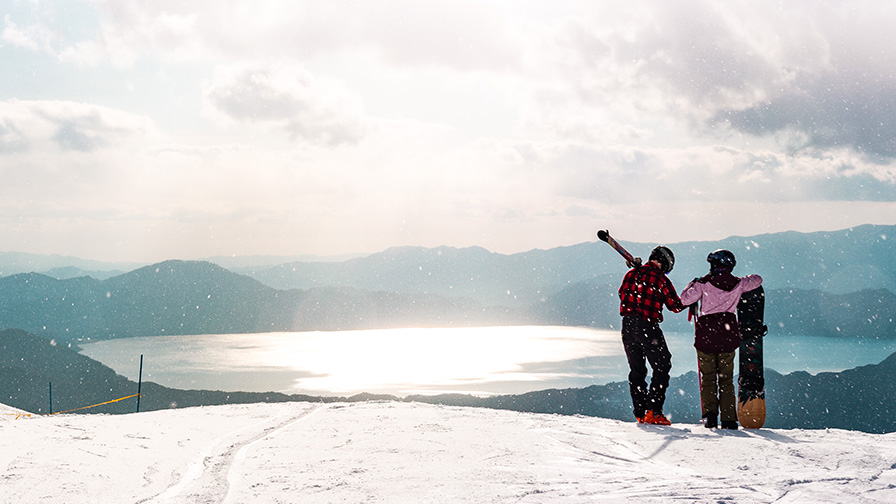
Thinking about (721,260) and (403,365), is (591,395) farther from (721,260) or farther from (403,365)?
(721,260)

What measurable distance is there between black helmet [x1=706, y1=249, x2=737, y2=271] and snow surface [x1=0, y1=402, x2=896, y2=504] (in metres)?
2.05

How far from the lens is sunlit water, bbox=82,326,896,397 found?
105m

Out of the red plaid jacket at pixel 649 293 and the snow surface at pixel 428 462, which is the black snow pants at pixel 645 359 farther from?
the snow surface at pixel 428 462

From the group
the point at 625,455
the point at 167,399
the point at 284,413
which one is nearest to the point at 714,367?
the point at 625,455

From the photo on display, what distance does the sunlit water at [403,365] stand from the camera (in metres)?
105

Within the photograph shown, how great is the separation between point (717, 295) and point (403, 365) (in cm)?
13153

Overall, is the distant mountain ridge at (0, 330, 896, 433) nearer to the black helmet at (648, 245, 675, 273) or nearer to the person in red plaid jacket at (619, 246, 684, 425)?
the person in red plaid jacket at (619, 246, 684, 425)

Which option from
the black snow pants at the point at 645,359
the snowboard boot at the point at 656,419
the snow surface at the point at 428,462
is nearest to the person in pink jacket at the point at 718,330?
the black snow pants at the point at 645,359

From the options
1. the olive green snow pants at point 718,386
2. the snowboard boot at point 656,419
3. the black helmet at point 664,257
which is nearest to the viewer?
the snowboard boot at point 656,419

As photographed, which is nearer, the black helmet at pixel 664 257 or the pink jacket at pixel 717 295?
the pink jacket at pixel 717 295

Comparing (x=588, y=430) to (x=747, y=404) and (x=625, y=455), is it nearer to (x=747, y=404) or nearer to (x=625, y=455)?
(x=625, y=455)

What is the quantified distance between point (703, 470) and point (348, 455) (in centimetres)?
293

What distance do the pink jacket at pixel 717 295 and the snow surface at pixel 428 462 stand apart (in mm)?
1538

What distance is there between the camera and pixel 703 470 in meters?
4.59
